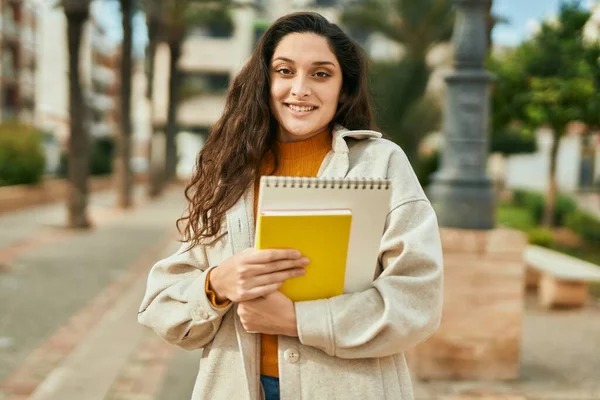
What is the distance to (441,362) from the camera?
15.2 feet

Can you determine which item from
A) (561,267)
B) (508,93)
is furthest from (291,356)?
(508,93)

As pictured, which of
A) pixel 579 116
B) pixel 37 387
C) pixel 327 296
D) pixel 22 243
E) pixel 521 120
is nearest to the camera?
pixel 327 296

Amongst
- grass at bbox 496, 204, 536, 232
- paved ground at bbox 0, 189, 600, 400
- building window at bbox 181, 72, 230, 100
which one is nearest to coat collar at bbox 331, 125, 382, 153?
paved ground at bbox 0, 189, 600, 400

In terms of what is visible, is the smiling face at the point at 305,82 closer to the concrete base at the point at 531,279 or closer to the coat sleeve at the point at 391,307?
the coat sleeve at the point at 391,307

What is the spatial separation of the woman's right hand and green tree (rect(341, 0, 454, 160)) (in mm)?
12275

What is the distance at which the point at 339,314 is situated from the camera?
161 centimetres

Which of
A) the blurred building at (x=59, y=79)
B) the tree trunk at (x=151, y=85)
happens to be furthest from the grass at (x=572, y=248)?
the blurred building at (x=59, y=79)

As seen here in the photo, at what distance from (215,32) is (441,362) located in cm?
4131

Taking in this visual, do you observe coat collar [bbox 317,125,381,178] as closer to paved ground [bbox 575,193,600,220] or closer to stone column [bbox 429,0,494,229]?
stone column [bbox 429,0,494,229]

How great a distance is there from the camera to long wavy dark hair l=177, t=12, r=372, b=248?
1.78 m

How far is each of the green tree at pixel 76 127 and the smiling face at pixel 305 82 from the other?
11.3m

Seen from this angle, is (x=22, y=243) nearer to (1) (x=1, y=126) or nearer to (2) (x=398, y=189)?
(1) (x=1, y=126)

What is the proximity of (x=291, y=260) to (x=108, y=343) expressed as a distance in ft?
13.9

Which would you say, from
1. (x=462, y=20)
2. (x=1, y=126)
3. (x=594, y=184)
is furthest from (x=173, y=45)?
(x=594, y=184)
